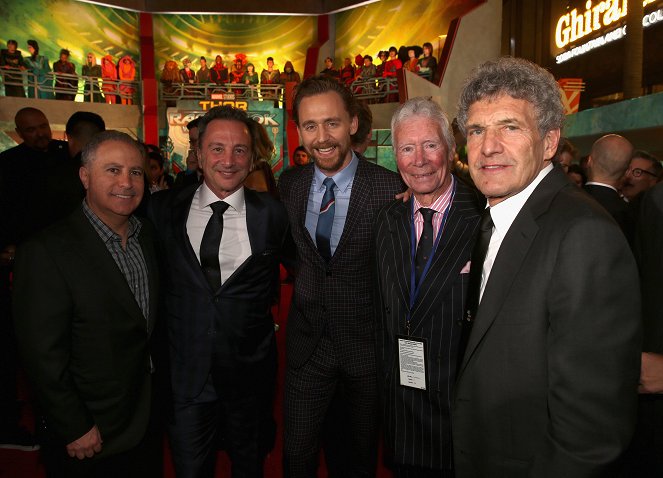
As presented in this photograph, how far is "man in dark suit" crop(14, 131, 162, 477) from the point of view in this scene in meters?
1.84

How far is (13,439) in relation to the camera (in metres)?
3.20

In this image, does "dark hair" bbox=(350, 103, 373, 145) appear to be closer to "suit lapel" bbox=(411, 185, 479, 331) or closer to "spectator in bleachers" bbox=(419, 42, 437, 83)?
"suit lapel" bbox=(411, 185, 479, 331)

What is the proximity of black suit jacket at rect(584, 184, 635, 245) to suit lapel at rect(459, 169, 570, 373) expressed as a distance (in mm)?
2571

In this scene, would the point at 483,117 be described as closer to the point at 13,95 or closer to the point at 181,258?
the point at 181,258

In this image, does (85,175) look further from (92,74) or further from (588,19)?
(92,74)

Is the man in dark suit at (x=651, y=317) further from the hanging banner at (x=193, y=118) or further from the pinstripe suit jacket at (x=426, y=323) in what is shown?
the hanging banner at (x=193, y=118)

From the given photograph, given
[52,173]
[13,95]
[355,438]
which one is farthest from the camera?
[13,95]

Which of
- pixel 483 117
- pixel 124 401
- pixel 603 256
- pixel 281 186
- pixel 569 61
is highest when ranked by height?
pixel 569 61

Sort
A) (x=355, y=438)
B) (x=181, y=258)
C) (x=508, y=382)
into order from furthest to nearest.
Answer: (x=355, y=438)
(x=181, y=258)
(x=508, y=382)

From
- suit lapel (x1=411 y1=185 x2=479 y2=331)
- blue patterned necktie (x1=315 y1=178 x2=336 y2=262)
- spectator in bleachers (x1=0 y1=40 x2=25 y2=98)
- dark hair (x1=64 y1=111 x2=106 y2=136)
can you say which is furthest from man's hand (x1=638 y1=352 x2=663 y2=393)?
spectator in bleachers (x1=0 y1=40 x2=25 y2=98)

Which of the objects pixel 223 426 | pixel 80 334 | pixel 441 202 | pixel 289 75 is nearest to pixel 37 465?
pixel 223 426

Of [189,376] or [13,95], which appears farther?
[13,95]

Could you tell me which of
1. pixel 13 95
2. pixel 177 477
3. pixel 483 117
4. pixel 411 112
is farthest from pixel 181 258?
pixel 13 95

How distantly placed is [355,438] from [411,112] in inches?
63.7
